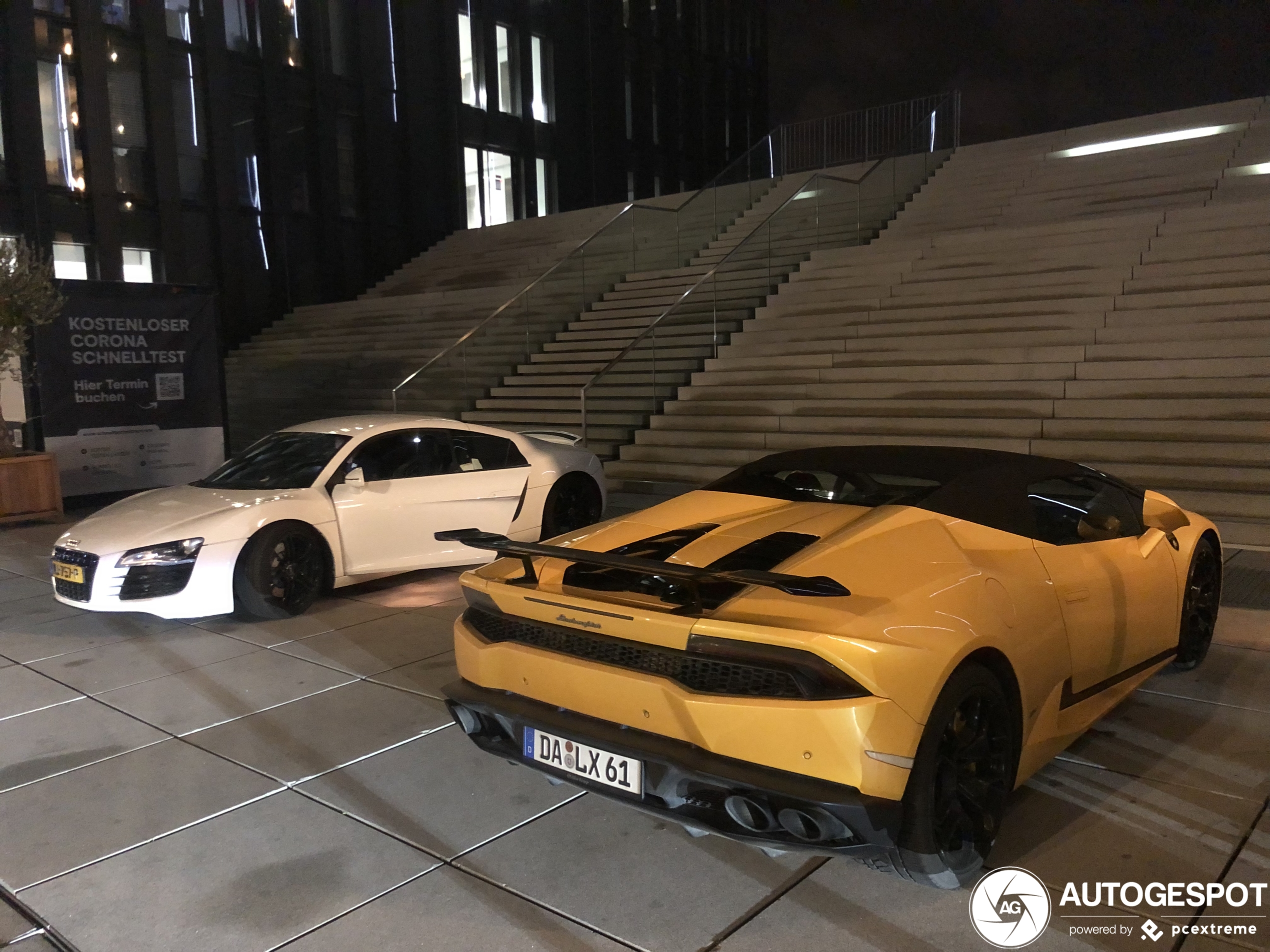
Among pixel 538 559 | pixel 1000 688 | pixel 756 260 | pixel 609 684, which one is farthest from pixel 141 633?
pixel 756 260

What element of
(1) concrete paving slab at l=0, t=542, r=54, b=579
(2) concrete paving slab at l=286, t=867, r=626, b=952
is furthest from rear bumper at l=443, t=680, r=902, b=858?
(1) concrete paving slab at l=0, t=542, r=54, b=579

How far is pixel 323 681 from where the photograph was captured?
191 inches

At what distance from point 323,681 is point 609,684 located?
265 centimetres

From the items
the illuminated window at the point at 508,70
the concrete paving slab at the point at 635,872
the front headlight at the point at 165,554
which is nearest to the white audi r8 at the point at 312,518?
the front headlight at the point at 165,554

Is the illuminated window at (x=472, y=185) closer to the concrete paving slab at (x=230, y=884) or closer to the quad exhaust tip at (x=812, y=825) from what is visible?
the concrete paving slab at (x=230, y=884)

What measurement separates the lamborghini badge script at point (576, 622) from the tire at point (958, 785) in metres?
1.00

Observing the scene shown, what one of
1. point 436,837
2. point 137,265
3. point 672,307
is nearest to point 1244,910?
point 436,837

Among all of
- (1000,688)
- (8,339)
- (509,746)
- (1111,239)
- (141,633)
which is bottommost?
(141,633)

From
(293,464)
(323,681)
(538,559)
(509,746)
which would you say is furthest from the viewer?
(293,464)

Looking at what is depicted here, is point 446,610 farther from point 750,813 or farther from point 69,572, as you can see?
point 750,813

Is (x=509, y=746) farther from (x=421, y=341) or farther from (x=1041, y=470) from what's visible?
(x=421, y=341)

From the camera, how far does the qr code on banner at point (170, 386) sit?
11.3 m

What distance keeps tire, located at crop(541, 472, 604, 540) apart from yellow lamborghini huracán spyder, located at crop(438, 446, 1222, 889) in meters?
3.93

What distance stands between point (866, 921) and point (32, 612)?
20.5 ft
